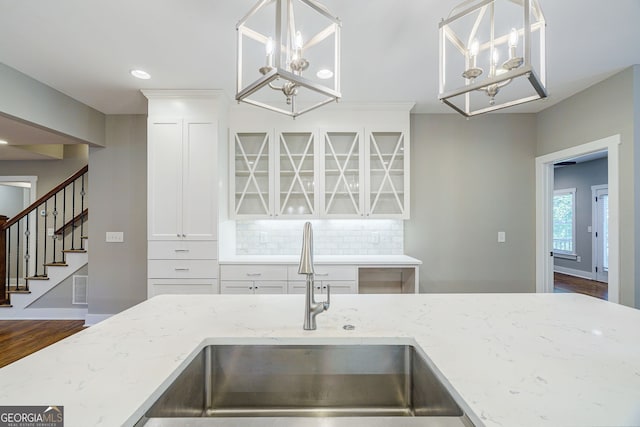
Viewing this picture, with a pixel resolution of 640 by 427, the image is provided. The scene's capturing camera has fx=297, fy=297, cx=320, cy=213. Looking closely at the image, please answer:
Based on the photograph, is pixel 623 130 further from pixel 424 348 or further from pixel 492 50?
pixel 424 348

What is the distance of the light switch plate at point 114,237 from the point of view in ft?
11.9

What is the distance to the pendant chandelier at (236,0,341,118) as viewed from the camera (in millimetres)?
1148

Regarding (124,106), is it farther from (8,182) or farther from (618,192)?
(618,192)

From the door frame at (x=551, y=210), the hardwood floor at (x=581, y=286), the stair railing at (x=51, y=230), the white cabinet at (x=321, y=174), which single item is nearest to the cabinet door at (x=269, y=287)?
the white cabinet at (x=321, y=174)

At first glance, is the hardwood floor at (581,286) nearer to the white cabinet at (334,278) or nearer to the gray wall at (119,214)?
the white cabinet at (334,278)

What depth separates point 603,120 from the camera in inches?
108

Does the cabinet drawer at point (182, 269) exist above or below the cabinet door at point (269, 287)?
above

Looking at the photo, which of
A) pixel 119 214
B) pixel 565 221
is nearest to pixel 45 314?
pixel 119 214

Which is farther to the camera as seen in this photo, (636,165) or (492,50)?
(636,165)

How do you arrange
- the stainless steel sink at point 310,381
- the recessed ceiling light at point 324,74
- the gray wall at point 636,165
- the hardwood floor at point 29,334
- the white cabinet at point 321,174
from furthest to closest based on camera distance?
the white cabinet at point 321,174 → the hardwood floor at point 29,334 → the recessed ceiling light at point 324,74 → the gray wall at point 636,165 → the stainless steel sink at point 310,381

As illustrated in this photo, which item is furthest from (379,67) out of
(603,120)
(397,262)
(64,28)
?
(64,28)

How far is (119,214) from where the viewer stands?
12.0 ft

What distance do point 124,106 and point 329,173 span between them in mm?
2473

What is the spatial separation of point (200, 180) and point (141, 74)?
106 cm
